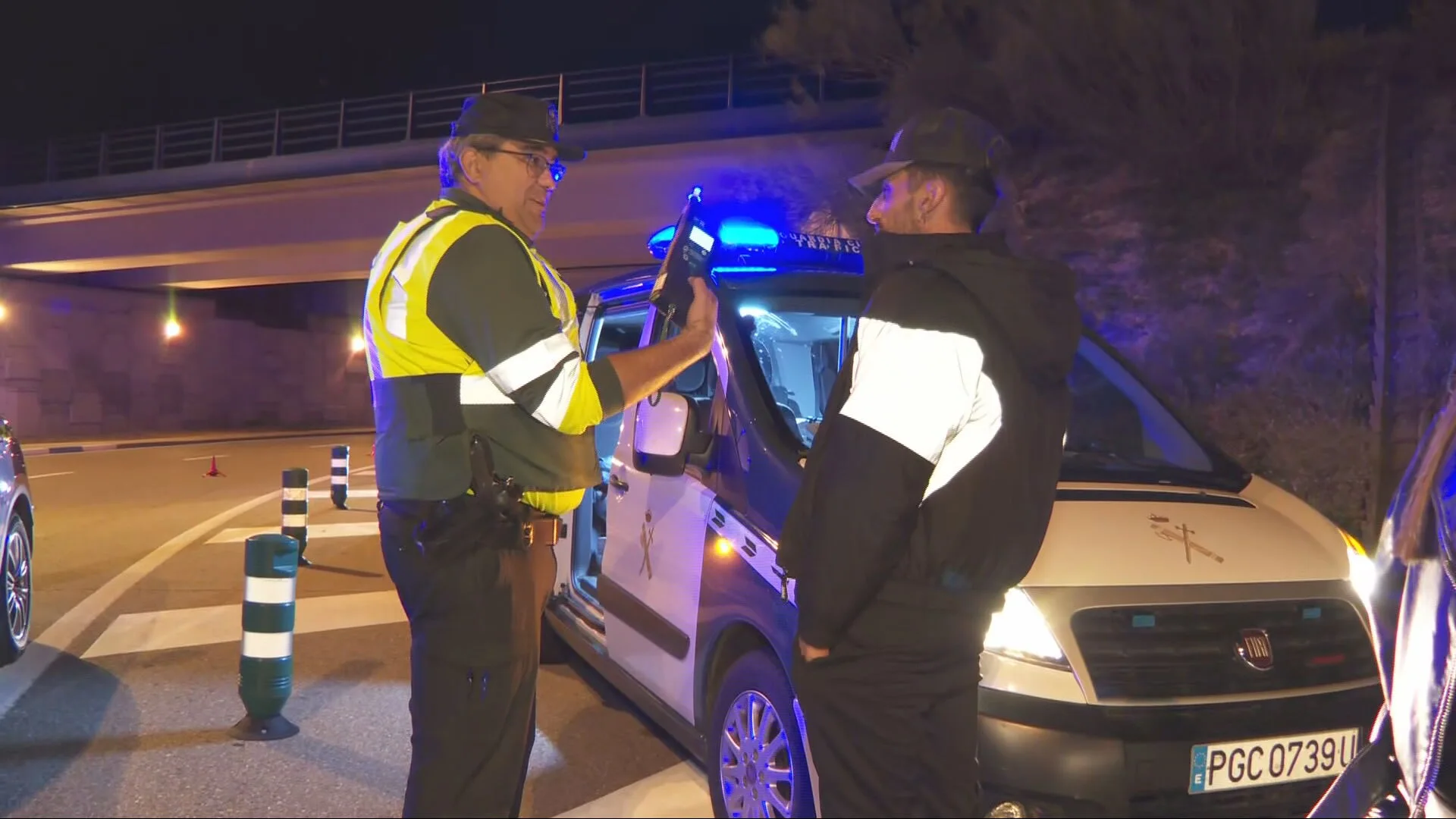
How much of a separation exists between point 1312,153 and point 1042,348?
22.9 feet

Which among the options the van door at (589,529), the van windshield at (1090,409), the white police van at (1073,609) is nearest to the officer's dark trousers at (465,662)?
the white police van at (1073,609)

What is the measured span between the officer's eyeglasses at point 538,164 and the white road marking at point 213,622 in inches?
148

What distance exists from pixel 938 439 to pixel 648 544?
79.8 inches

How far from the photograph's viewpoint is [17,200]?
24.3m

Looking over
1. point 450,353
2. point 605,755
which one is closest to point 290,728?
point 605,755

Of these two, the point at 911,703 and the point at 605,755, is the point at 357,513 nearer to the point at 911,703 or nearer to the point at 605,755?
the point at 605,755

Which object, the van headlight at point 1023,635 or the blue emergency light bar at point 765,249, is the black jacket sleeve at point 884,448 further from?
the blue emergency light bar at point 765,249

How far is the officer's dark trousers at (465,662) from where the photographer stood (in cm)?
242

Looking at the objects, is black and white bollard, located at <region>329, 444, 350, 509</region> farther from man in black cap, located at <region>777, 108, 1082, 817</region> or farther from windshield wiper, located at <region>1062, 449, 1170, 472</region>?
man in black cap, located at <region>777, 108, 1082, 817</region>

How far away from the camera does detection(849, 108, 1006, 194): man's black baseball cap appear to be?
7.33 feet

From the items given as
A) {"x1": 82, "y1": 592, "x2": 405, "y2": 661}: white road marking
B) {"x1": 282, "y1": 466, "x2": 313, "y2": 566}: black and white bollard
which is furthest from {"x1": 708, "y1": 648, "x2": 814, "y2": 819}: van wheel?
{"x1": 282, "y1": 466, "x2": 313, "y2": 566}: black and white bollard

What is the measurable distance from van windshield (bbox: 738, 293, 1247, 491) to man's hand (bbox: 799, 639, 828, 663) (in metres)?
1.13

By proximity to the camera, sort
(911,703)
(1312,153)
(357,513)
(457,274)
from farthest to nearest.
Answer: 1. (357,513)
2. (1312,153)
3. (457,274)
4. (911,703)

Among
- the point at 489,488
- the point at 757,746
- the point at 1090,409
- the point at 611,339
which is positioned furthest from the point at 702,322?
the point at 611,339
